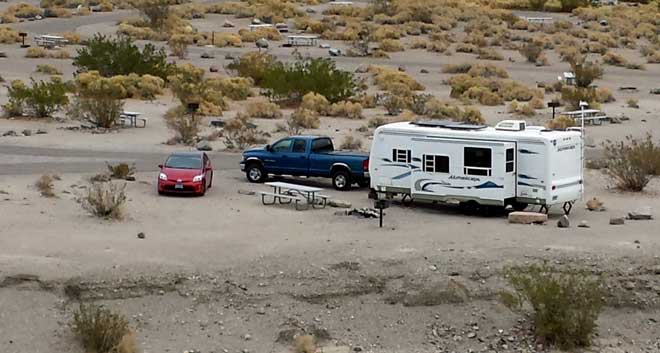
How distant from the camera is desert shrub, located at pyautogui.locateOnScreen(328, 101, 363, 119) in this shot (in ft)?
175

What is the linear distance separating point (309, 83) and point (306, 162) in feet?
71.9

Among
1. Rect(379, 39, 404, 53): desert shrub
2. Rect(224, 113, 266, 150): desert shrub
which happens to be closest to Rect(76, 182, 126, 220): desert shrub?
Rect(224, 113, 266, 150): desert shrub

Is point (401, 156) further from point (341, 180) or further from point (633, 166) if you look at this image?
point (633, 166)

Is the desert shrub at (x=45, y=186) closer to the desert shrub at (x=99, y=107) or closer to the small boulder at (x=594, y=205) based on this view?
the desert shrub at (x=99, y=107)

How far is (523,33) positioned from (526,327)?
235 feet

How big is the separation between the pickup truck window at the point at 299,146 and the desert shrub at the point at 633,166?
8.39 metres

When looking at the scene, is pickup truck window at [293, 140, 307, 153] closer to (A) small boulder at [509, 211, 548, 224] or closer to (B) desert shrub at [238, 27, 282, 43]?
(A) small boulder at [509, 211, 548, 224]

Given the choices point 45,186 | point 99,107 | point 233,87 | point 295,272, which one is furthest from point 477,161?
point 233,87

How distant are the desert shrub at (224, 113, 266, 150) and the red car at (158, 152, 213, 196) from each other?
8.43m

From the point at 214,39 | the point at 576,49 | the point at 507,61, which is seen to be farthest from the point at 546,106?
the point at 214,39

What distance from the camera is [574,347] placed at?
77.2 feet

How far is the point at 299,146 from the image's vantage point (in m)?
37.1

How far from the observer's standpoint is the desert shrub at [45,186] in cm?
3284

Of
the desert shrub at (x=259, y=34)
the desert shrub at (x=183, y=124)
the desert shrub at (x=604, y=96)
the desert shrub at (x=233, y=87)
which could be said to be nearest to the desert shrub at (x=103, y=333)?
the desert shrub at (x=183, y=124)
